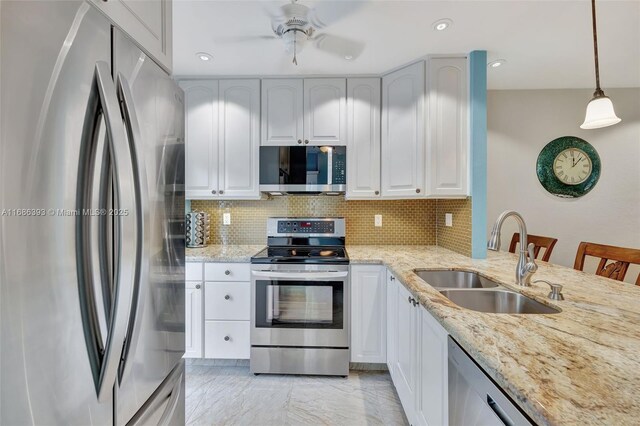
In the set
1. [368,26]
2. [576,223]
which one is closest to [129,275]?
[368,26]

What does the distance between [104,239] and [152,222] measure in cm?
22

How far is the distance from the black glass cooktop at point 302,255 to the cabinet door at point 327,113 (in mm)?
983

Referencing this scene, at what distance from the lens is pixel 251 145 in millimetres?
2514

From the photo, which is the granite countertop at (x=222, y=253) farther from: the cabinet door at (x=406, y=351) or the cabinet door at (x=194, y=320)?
the cabinet door at (x=406, y=351)

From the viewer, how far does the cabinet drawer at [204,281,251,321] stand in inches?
87.6

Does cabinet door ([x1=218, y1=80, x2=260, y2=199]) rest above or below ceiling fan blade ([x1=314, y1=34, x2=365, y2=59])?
below

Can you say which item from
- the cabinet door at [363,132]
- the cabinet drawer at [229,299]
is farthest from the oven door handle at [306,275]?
the cabinet door at [363,132]

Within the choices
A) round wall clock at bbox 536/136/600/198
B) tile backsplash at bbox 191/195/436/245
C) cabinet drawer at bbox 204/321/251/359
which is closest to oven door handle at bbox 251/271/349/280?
cabinet drawer at bbox 204/321/251/359

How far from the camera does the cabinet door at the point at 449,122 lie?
2199 millimetres

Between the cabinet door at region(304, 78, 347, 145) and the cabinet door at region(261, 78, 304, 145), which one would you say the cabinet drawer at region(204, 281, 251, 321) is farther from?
the cabinet door at region(304, 78, 347, 145)

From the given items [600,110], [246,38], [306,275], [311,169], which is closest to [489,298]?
[306,275]

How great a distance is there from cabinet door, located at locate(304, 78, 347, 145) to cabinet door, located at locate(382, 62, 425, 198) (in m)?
0.37

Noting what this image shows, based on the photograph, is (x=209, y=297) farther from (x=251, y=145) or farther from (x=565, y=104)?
(x=565, y=104)

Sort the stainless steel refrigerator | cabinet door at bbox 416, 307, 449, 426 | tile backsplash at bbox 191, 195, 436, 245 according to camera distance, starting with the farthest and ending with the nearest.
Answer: tile backsplash at bbox 191, 195, 436, 245
cabinet door at bbox 416, 307, 449, 426
the stainless steel refrigerator
